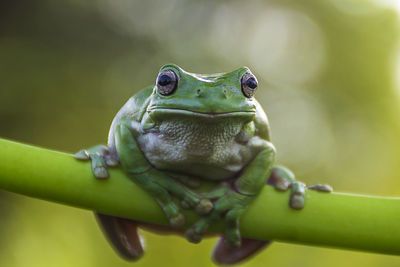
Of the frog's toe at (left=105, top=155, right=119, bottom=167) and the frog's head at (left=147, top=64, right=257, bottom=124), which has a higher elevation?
Result: the frog's head at (left=147, top=64, right=257, bottom=124)

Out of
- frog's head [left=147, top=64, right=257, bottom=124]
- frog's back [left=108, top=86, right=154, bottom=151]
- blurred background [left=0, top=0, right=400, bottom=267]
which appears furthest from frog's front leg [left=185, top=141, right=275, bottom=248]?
blurred background [left=0, top=0, right=400, bottom=267]

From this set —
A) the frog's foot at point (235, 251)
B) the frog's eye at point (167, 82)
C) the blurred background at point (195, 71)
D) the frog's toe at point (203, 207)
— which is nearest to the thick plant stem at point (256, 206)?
the frog's toe at point (203, 207)

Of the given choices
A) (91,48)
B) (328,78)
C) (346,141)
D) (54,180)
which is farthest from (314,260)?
(54,180)

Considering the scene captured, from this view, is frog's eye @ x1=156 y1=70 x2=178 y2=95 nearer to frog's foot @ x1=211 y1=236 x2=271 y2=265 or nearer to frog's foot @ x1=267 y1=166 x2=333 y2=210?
frog's foot @ x1=267 y1=166 x2=333 y2=210

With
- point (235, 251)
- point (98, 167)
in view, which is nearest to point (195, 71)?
point (235, 251)

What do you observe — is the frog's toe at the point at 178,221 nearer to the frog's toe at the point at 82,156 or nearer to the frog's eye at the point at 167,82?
the frog's toe at the point at 82,156

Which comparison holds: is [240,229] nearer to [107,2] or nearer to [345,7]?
[107,2]
